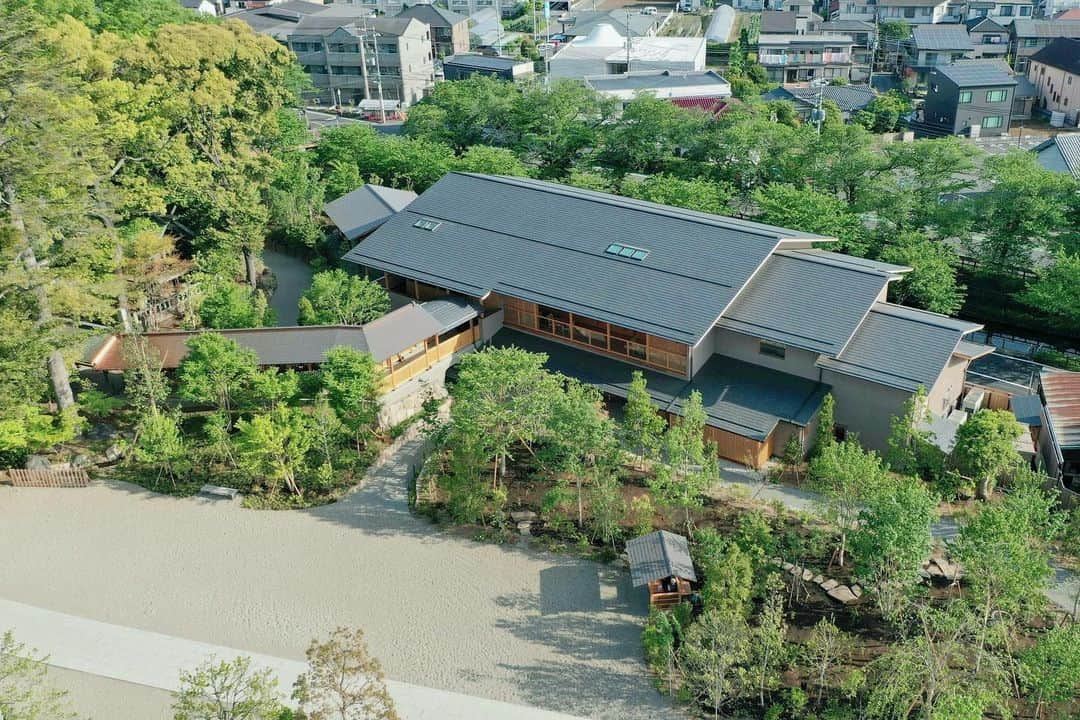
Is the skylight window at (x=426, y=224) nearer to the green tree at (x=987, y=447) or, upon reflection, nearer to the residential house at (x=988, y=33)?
the green tree at (x=987, y=447)

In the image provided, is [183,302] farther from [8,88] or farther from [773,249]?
[773,249]

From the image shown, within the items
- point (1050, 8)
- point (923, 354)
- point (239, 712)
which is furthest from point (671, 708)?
point (1050, 8)

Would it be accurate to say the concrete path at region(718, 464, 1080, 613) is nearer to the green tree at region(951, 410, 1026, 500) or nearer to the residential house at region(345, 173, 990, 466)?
the residential house at region(345, 173, 990, 466)

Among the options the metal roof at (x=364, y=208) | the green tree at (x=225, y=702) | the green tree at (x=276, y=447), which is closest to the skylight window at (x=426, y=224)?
the metal roof at (x=364, y=208)

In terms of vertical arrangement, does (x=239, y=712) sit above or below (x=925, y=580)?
above

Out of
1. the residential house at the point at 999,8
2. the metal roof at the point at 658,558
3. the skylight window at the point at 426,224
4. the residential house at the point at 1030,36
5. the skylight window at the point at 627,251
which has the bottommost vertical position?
the metal roof at the point at 658,558

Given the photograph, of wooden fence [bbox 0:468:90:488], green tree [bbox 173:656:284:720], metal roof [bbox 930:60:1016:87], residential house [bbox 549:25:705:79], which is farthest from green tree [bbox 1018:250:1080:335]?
residential house [bbox 549:25:705:79]

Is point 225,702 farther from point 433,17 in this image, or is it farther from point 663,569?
point 433,17
